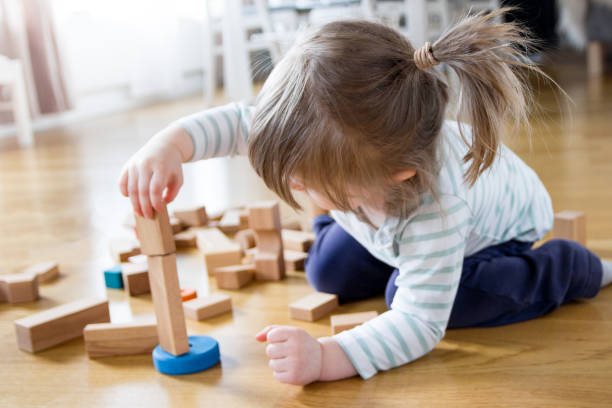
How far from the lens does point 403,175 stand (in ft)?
2.39

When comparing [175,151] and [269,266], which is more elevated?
[175,151]

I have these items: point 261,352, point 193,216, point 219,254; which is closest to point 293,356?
point 261,352

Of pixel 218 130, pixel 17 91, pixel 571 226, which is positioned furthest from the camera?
pixel 17 91

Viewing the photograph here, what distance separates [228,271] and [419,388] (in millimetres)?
438

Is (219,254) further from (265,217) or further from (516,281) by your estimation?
(516,281)

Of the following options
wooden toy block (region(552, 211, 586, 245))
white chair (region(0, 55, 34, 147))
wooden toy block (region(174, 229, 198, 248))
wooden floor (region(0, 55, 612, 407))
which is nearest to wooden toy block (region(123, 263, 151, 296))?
wooden floor (region(0, 55, 612, 407))

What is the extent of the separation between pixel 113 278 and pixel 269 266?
0.26 metres

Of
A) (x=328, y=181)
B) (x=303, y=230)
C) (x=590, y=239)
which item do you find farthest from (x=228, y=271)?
(x=590, y=239)

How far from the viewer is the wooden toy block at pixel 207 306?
94cm

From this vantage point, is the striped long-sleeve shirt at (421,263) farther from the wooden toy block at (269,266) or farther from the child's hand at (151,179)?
the wooden toy block at (269,266)

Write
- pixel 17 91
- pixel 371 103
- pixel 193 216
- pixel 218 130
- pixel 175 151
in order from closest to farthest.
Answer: pixel 371 103 < pixel 175 151 < pixel 218 130 < pixel 193 216 < pixel 17 91

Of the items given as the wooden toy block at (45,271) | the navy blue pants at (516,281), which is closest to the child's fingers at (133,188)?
the navy blue pants at (516,281)

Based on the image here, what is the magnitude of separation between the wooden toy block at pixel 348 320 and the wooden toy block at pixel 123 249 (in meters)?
0.49

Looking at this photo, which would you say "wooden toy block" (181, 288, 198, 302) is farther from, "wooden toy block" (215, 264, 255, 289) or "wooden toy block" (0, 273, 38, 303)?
"wooden toy block" (0, 273, 38, 303)
